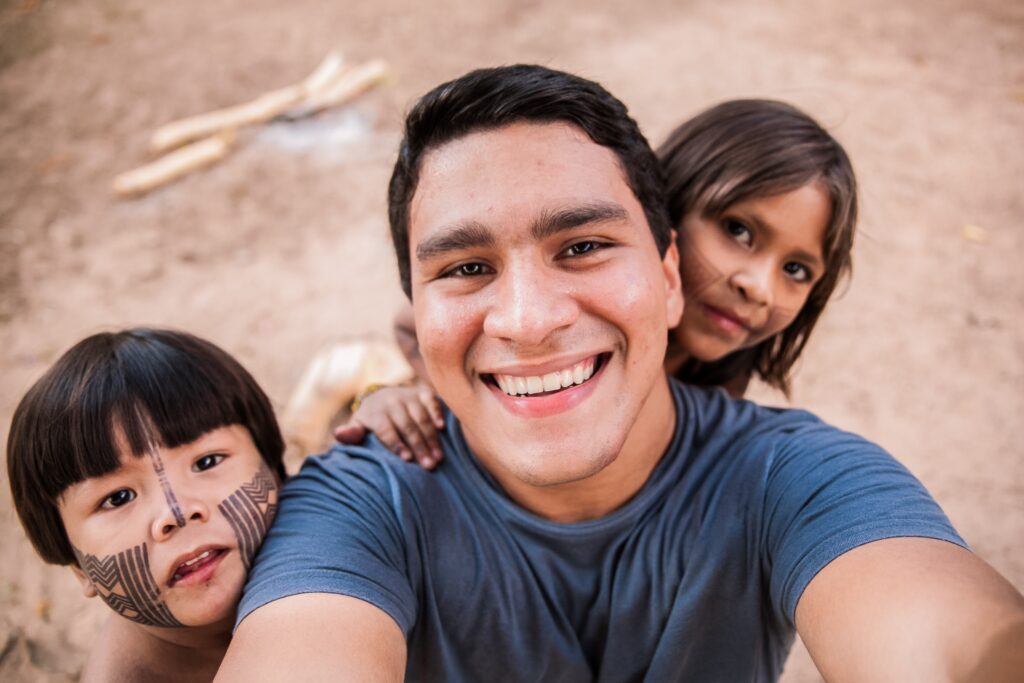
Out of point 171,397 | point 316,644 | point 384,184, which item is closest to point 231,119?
point 384,184

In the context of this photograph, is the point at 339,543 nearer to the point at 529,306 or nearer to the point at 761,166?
the point at 529,306

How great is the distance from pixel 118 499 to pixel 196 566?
0.90ft

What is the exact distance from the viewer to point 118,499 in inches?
79.3

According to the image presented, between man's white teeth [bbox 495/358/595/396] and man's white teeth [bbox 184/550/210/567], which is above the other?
man's white teeth [bbox 495/358/595/396]

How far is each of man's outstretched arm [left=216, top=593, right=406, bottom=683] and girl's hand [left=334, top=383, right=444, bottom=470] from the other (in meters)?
0.53

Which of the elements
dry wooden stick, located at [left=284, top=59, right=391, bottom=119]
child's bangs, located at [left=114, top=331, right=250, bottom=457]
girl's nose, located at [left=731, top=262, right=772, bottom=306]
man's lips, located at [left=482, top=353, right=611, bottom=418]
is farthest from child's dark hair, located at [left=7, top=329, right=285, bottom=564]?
dry wooden stick, located at [left=284, top=59, right=391, bottom=119]

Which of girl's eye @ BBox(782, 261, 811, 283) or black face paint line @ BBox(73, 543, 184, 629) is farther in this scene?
girl's eye @ BBox(782, 261, 811, 283)

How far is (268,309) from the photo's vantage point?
18.0ft

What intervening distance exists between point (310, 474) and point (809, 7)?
8705 millimetres

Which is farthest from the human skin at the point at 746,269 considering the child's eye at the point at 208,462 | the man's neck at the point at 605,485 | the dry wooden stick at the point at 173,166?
the dry wooden stick at the point at 173,166

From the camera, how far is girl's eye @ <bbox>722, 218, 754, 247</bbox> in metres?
2.88

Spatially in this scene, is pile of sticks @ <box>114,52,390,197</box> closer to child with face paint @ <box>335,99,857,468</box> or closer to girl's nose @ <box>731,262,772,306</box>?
child with face paint @ <box>335,99,857,468</box>

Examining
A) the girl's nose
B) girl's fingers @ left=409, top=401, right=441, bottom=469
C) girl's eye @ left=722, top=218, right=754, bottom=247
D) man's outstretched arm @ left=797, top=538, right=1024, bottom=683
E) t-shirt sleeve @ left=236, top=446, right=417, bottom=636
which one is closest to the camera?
man's outstretched arm @ left=797, top=538, right=1024, bottom=683

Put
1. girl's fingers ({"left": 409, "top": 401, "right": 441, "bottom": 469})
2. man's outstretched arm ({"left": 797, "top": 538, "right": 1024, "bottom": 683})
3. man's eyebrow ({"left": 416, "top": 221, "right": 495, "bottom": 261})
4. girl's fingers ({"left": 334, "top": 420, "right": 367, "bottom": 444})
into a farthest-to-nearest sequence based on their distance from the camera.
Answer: girl's fingers ({"left": 334, "top": 420, "right": 367, "bottom": 444})
girl's fingers ({"left": 409, "top": 401, "right": 441, "bottom": 469})
man's eyebrow ({"left": 416, "top": 221, "right": 495, "bottom": 261})
man's outstretched arm ({"left": 797, "top": 538, "right": 1024, "bottom": 683})
